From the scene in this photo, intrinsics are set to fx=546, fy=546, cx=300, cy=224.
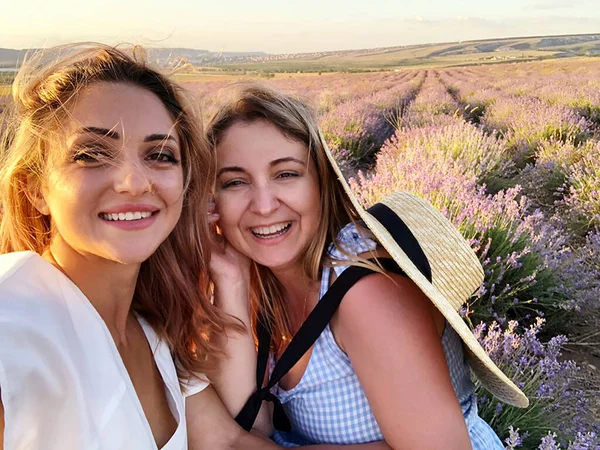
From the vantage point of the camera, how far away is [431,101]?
13.6m

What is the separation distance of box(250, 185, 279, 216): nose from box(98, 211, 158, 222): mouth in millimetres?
417

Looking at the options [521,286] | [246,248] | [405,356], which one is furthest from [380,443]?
[521,286]

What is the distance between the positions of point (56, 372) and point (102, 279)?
46cm

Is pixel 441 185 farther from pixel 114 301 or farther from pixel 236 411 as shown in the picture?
pixel 114 301

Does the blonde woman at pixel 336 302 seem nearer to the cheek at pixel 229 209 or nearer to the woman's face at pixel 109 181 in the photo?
the cheek at pixel 229 209

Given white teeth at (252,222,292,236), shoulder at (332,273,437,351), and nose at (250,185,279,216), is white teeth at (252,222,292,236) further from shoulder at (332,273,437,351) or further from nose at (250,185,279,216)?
shoulder at (332,273,437,351)

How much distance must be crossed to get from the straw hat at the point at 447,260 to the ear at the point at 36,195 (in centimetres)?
86

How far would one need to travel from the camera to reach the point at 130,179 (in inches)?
54.1

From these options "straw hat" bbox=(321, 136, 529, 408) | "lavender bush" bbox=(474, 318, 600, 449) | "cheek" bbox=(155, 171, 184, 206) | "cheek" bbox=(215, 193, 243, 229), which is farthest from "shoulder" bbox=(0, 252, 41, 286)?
"lavender bush" bbox=(474, 318, 600, 449)

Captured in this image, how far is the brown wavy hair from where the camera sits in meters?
1.46

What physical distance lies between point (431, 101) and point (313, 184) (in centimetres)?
1248

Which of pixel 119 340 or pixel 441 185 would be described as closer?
pixel 119 340

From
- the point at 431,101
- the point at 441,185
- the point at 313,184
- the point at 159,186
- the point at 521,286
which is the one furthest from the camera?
the point at 431,101

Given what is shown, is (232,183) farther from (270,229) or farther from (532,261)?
(532,261)
